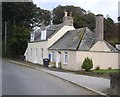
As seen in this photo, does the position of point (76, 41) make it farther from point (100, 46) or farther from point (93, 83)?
point (93, 83)

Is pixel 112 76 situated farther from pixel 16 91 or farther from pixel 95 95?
pixel 16 91

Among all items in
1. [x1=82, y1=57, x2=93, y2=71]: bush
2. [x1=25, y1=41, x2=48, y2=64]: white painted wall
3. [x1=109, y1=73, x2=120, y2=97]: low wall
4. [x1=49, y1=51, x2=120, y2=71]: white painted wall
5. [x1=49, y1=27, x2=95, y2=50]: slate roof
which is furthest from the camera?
Answer: [x1=25, y1=41, x2=48, y2=64]: white painted wall

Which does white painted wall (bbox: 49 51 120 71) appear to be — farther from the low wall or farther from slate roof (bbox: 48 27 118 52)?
the low wall

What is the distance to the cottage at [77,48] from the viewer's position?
35312 millimetres

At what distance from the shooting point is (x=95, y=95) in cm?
1477

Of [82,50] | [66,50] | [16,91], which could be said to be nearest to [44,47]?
[66,50]

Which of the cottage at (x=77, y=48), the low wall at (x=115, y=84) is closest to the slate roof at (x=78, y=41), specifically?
the cottage at (x=77, y=48)

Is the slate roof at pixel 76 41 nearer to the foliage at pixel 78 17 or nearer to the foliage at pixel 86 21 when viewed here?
the foliage at pixel 86 21

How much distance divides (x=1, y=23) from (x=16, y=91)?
6231 cm

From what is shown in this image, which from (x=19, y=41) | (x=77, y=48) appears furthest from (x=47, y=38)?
(x=19, y=41)

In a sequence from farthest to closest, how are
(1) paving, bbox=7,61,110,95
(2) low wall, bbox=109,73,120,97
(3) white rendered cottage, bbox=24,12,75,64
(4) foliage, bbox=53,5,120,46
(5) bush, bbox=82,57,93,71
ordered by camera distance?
(4) foliage, bbox=53,5,120,46 < (3) white rendered cottage, bbox=24,12,75,64 < (5) bush, bbox=82,57,93,71 < (1) paving, bbox=7,61,110,95 < (2) low wall, bbox=109,73,120,97

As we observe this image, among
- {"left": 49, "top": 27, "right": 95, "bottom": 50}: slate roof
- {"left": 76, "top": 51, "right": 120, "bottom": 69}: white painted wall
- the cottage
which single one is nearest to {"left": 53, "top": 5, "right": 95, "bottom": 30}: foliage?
the cottage

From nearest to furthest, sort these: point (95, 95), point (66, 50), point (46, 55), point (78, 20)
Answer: point (95, 95), point (66, 50), point (46, 55), point (78, 20)

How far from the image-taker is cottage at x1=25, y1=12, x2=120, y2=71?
35312 millimetres
